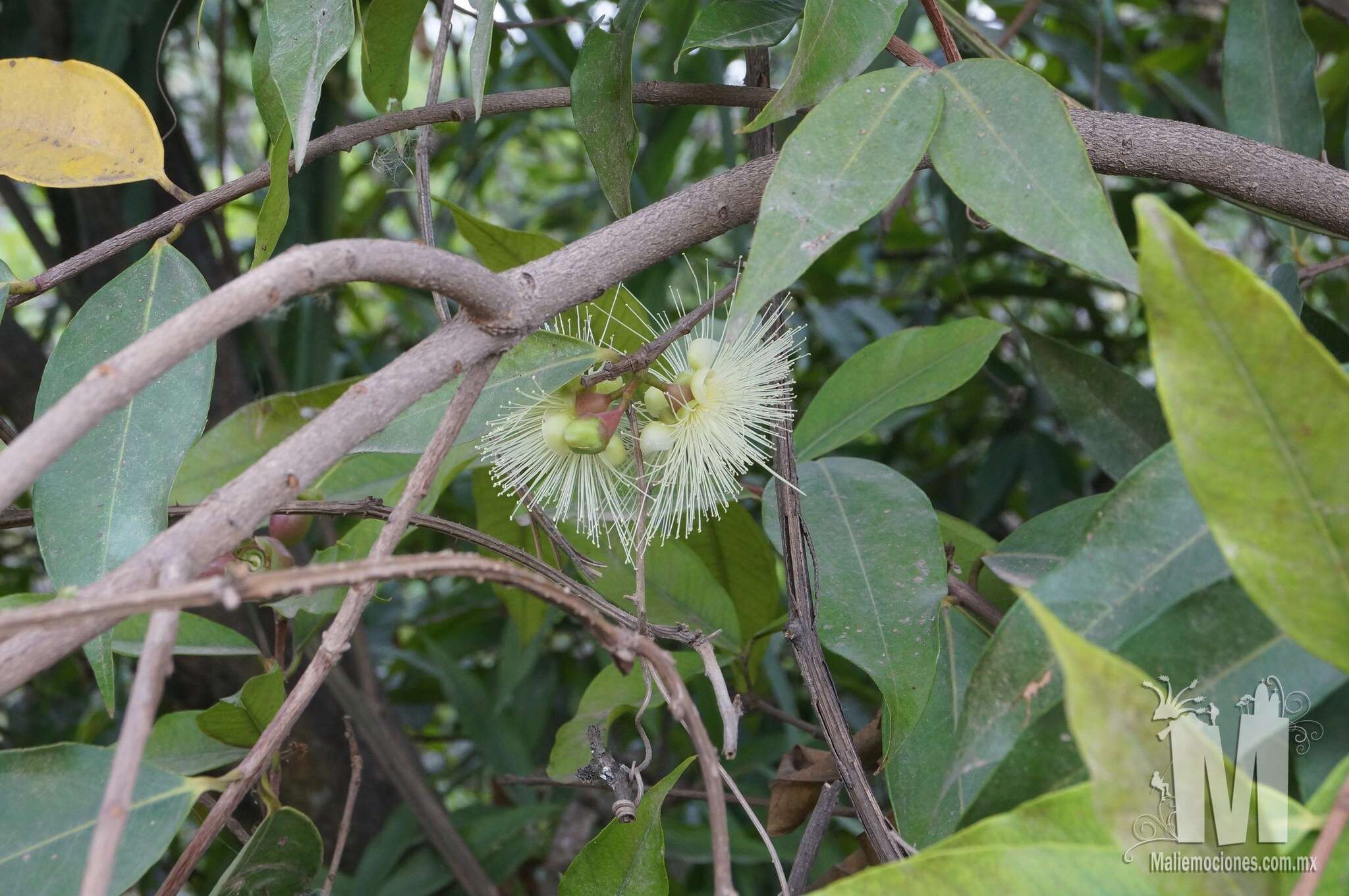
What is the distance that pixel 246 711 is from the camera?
1.79 feet

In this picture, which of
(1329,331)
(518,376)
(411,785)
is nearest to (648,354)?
(518,376)

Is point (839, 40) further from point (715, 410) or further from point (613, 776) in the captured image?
point (613, 776)

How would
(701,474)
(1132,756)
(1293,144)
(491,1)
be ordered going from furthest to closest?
1. (1293,144)
2. (701,474)
3. (491,1)
4. (1132,756)

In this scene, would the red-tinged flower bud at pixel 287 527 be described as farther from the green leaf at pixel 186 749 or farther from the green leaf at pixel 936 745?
the green leaf at pixel 936 745

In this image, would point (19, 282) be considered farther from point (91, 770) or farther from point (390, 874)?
point (390, 874)

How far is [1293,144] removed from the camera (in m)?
0.71

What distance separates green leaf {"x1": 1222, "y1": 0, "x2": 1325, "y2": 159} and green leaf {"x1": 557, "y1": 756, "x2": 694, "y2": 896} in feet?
1.95

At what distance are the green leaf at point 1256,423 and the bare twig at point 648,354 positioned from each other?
0.83 ft

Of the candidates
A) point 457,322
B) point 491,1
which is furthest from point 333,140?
point 457,322

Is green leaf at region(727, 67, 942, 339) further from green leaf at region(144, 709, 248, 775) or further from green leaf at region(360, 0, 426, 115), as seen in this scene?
green leaf at region(144, 709, 248, 775)

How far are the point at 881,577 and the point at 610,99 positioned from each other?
0.29m

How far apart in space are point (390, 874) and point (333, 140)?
0.73 meters

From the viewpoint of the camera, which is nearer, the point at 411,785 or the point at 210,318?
the point at 210,318

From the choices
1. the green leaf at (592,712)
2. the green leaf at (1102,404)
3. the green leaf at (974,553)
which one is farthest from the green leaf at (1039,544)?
the green leaf at (592,712)
